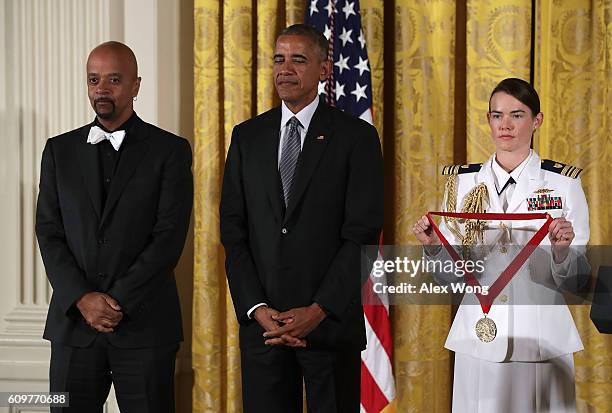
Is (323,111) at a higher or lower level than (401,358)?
higher

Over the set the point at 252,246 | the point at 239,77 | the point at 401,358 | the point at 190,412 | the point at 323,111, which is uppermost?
the point at 239,77

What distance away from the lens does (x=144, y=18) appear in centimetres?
430

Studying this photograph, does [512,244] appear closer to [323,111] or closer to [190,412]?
[323,111]

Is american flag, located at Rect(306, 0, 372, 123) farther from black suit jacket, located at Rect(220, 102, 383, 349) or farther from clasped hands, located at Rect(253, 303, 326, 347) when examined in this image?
clasped hands, located at Rect(253, 303, 326, 347)

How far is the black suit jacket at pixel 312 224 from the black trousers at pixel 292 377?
4 centimetres

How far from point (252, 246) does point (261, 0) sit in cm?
173

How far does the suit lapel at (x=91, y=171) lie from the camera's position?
320 centimetres

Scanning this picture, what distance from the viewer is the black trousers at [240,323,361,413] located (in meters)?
2.95

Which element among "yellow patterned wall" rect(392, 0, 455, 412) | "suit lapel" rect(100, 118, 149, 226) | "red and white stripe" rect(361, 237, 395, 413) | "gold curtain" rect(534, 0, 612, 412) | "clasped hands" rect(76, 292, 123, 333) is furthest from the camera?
"yellow patterned wall" rect(392, 0, 455, 412)

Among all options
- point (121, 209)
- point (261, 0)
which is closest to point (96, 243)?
point (121, 209)

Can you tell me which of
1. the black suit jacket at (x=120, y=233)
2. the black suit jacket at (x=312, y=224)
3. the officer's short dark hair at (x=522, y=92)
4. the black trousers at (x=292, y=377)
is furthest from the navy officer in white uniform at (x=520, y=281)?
the black suit jacket at (x=120, y=233)

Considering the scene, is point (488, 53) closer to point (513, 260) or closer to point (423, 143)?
point (423, 143)

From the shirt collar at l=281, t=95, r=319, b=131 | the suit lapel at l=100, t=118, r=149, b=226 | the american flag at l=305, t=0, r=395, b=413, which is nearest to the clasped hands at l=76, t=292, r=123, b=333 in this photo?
the suit lapel at l=100, t=118, r=149, b=226

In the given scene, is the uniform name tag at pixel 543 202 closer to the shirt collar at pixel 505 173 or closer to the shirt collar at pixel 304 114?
the shirt collar at pixel 505 173
